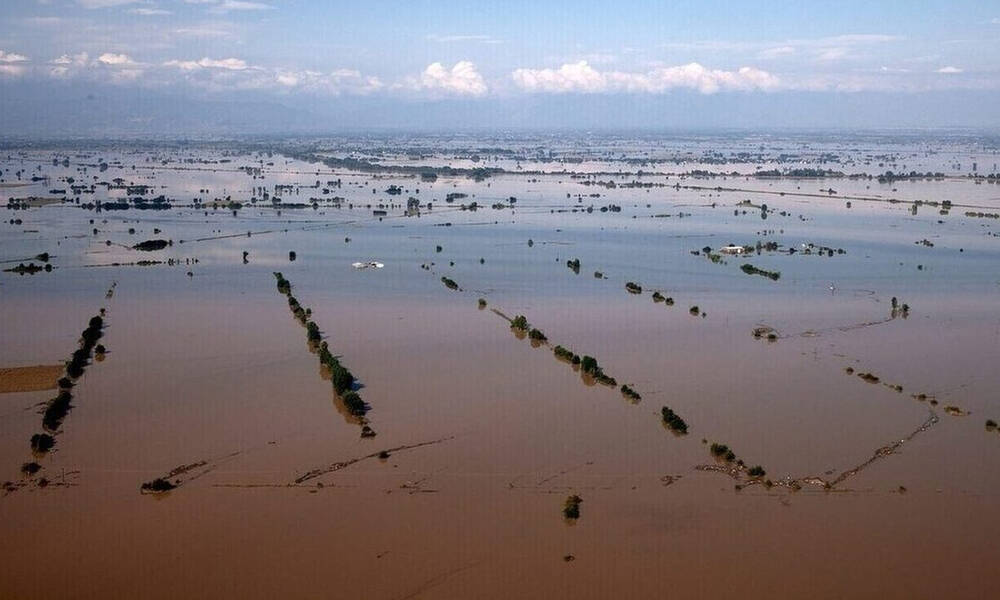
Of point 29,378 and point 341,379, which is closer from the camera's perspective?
point 341,379

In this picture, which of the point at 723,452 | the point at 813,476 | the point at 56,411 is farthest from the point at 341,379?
the point at 813,476

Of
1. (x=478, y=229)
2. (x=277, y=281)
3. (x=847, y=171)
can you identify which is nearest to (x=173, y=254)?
(x=277, y=281)

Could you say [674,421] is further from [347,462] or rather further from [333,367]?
[333,367]

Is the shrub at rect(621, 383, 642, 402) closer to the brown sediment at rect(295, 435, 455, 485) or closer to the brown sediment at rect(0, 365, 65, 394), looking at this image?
the brown sediment at rect(295, 435, 455, 485)

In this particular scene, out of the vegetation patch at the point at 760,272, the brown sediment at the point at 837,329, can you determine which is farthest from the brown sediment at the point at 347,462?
the vegetation patch at the point at 760,272

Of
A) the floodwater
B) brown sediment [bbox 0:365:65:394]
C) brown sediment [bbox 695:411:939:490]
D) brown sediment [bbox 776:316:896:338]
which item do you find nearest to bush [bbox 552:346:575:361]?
the floodwater

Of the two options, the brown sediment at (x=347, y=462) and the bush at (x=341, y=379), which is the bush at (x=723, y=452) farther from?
the bush at (x=341, y=379)

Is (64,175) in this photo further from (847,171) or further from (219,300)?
(847,171)
